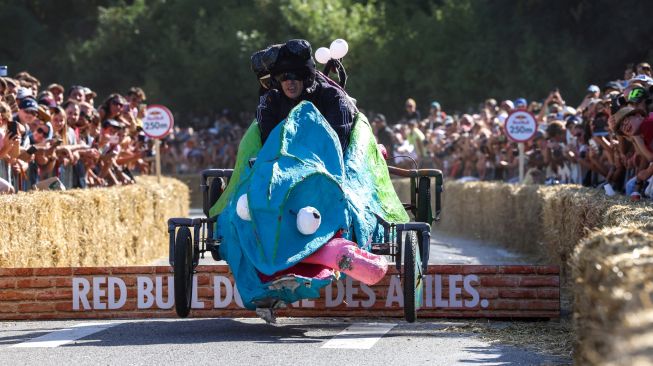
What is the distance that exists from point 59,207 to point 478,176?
53.3 ft

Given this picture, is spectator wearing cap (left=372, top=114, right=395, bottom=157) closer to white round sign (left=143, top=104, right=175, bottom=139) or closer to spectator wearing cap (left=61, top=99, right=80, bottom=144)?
white round sign (left=143, top=104, right=175, bottom=139)

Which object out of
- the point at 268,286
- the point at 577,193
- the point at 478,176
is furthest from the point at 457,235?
the point at 268,286

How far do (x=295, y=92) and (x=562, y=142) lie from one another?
38.8ft

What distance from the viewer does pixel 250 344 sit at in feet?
37.5

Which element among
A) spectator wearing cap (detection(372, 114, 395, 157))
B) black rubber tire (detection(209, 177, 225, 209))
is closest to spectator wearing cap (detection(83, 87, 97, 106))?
black rubber tire (detection(209, 177, 225, 209))

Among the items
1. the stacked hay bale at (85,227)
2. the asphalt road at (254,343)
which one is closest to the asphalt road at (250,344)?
the asphalt road at (254,343)

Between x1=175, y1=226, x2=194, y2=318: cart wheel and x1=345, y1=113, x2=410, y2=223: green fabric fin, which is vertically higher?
x1=345, y1=113, x2=410, y2=223: green fabric fin

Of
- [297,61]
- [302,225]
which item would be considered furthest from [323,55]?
[302,225]

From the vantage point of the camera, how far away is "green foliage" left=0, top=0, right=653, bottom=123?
43656 mm

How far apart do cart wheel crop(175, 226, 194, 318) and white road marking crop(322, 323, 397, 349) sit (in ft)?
4.08

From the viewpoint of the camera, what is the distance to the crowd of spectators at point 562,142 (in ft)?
52.4

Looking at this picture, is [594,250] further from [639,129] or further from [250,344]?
[639,129]

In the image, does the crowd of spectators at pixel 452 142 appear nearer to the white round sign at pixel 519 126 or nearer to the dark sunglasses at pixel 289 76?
the white round sign at pixel 519 126

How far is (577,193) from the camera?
16.9 meters
